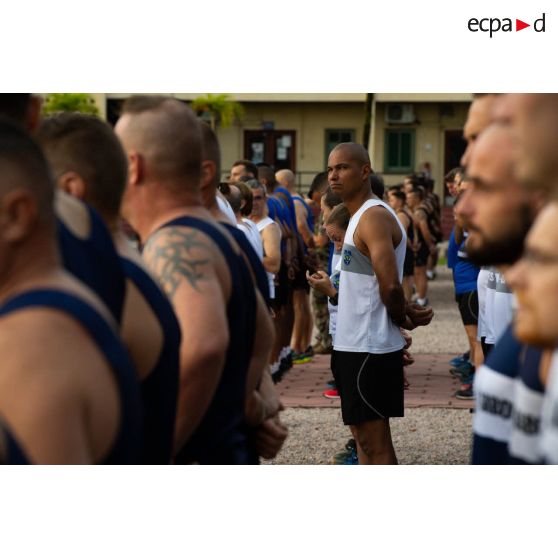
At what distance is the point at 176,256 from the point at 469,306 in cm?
→ 646

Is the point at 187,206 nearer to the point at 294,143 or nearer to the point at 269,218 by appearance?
the point at 269,218

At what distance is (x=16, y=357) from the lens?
1.72m

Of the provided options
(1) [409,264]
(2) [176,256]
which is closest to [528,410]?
(2) [176,256]

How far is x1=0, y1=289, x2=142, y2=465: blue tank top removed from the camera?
1.78 m

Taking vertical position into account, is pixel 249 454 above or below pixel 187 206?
below

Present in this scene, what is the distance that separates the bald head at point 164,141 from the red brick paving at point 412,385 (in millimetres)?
5932

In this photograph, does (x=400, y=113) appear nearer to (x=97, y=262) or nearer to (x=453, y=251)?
(x=453, y=251)

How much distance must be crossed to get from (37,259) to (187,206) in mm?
1363

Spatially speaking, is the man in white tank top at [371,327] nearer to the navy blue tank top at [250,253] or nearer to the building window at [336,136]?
the navy blue tank top at [250,253]

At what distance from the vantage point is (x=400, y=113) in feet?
111

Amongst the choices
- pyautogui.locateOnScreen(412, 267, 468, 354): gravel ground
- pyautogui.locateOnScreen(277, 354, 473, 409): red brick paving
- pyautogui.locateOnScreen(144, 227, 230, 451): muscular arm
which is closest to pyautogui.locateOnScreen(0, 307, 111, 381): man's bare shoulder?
pyautogui.locateOnScreen(144, 227, 230, 451): muscular arm

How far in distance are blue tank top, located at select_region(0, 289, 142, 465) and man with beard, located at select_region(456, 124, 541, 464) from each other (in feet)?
2.40

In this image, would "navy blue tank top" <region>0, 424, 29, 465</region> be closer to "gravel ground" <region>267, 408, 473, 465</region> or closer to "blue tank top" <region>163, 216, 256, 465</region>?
"blue tank top" <region>163, 216, 256, 465</region>

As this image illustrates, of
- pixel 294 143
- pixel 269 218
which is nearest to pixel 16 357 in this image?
pixel 269 218
